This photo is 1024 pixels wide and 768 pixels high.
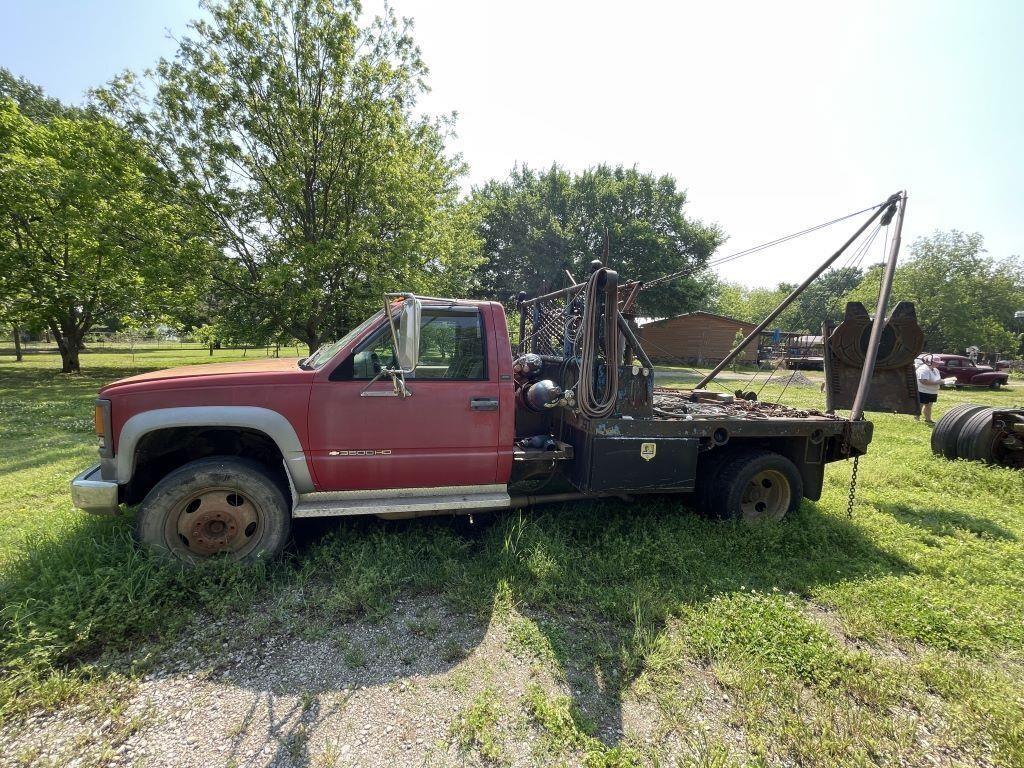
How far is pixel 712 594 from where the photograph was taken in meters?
3.24

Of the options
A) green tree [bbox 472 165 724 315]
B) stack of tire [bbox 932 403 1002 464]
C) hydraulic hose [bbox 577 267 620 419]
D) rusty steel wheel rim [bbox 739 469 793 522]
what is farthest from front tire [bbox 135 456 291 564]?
green tree [bbox 472 165 724 315]

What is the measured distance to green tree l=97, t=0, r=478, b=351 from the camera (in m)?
11.6

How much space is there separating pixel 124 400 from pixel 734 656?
425 centimetres

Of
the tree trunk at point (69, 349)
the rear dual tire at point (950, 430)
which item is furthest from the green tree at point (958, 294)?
the tree trunk at point (69, 349)

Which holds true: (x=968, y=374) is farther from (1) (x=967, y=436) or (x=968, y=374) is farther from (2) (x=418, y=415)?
(2) (x=418, y=415)

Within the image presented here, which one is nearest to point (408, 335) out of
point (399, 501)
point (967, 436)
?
point (399, 501)

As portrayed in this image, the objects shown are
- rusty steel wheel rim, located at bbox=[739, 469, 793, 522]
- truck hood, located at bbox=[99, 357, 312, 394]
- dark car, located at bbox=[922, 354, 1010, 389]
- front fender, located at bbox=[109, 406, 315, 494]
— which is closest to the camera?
front fender, located at bbox=[109, 406, 315, 494]

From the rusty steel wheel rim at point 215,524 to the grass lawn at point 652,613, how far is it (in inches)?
8.8

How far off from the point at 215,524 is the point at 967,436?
30.5 ft

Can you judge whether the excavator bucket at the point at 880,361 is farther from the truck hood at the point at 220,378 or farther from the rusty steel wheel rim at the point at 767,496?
the truck hood at the point at 220,378

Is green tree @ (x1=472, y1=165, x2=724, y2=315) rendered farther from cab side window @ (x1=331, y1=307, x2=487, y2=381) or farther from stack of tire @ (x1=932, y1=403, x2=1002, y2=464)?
cab side window @ (x1=331, y1=307, x2=487, y2=381)

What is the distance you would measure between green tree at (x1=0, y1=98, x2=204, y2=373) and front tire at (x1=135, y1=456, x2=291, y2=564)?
34.0 ft

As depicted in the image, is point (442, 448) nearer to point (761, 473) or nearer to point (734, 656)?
point (734, 656)

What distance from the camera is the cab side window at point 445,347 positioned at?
136 inches
